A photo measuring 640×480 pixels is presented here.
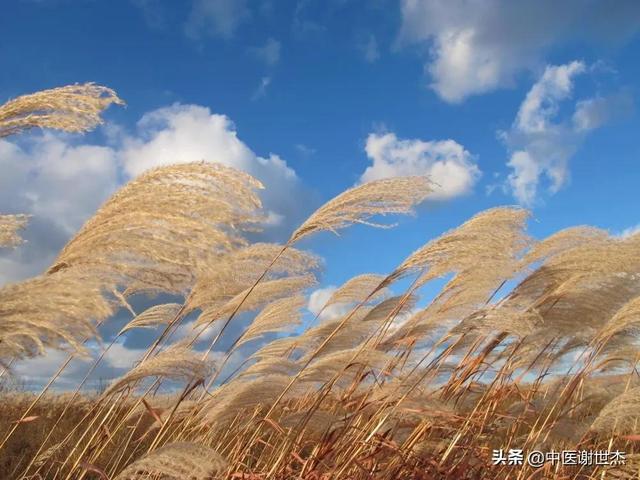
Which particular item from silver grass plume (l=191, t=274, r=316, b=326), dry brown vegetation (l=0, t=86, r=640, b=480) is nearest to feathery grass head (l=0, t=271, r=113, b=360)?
dry brown vegetation (l=0, t=86, r=640, b=480)

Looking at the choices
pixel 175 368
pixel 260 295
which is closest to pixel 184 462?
pixel 175 368

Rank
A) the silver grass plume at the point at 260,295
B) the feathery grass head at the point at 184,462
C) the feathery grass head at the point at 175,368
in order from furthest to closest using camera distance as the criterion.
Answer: the silver grass plume at the point at 260,295, the feathery grass head at the point at 175,368, the feathery grass head at the point at 184,462

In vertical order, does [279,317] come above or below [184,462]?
above

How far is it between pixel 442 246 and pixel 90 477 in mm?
2967

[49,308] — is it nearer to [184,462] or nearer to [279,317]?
[184,462]

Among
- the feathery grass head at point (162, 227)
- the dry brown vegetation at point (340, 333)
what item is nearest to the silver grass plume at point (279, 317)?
the dry brown vegetation at point (340, 333)

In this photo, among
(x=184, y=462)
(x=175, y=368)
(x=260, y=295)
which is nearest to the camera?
(x=184, y=462)

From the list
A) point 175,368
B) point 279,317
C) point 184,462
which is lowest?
point 184,462

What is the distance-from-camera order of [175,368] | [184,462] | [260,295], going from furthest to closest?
[260,295]
[175,368]
[184,462]

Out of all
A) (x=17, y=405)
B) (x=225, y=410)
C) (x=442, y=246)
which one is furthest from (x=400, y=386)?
(x=17, y=405)

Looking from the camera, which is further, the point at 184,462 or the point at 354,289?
the point at 354,289

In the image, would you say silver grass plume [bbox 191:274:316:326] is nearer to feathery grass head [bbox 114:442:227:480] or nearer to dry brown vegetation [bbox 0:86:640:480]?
dry brown vegetation [bbox 0:86:640:480]

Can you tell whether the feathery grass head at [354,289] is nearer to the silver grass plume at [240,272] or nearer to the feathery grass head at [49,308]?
the silver grass plume at [240,272]

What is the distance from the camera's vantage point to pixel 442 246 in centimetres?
304
